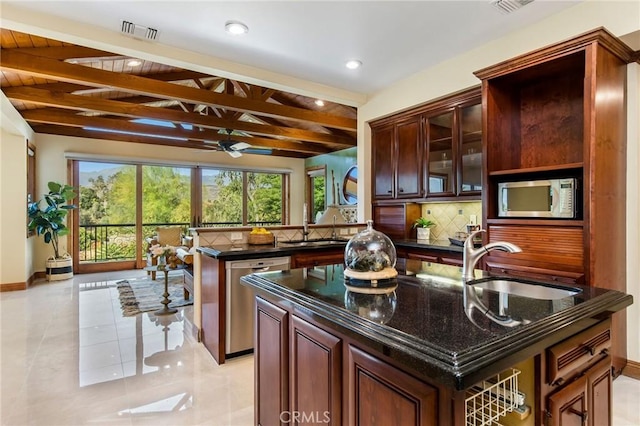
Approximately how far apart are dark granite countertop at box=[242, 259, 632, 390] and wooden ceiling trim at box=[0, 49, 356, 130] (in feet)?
11.9

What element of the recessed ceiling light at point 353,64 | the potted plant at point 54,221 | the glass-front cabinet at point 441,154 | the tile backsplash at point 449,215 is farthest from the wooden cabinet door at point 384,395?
the potted plant at point 54,221

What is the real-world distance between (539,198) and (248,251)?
2391 millimetres

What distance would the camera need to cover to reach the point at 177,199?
7.66 m

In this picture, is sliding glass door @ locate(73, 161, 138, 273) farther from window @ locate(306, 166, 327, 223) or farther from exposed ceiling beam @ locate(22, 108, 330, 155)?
window @ locate(306, 166, 327, 223)

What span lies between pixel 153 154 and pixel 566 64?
741 cm

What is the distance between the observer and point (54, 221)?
19.2ft

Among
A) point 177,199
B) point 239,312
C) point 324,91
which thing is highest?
point 324,91

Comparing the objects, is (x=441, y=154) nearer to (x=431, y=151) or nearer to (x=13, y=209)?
(x=431, y=151)

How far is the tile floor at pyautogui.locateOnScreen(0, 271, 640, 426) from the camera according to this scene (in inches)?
82.0

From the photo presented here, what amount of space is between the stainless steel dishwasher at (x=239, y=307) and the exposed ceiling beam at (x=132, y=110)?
11.9ft

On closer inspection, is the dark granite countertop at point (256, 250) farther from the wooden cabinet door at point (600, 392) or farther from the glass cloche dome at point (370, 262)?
the wooden cabinet door at point (600, 392)

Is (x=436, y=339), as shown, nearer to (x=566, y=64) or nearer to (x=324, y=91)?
(x=566, y=64)

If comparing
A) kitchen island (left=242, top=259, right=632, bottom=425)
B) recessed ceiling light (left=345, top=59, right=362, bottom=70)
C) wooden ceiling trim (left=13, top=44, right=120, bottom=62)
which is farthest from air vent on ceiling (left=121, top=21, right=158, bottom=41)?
kitchen island (left=242, top=259, right=632, bottom=425)

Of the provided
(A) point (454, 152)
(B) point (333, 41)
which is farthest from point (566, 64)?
(B) point (333, 41)
